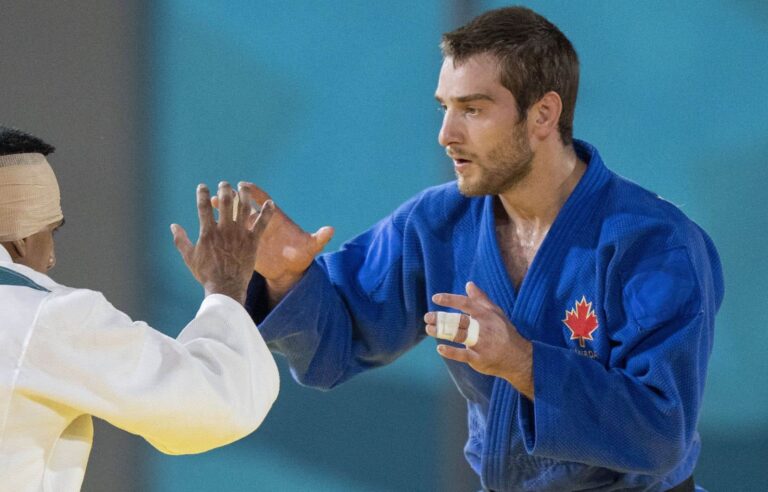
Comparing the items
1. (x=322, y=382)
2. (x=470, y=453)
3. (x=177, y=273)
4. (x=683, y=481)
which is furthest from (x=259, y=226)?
(x=177, y=273)

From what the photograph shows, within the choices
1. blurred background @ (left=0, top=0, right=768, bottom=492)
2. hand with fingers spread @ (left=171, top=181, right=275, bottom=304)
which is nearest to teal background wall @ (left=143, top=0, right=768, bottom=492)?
blurred background @ (left=0, top=0, right=768, bottom=492)

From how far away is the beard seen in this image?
251 cm

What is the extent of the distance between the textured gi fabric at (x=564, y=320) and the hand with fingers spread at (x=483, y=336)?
0.23 feet

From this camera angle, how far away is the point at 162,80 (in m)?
3.54

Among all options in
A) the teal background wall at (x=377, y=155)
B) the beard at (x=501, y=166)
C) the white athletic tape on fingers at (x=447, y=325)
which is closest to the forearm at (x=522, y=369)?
the white athletic tape on fingers at (x=447, y=325)

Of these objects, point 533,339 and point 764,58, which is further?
point 764,58

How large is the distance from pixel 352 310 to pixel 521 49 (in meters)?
0.71

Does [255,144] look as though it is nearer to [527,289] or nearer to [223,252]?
[527,289]

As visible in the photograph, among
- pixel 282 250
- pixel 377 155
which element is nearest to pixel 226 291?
pixel 282 250

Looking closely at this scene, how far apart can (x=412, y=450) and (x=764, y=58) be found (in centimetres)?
152

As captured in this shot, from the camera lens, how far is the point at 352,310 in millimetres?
2695

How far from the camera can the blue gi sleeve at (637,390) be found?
7.34 ft

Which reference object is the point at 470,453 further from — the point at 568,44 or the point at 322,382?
the point at 568,44

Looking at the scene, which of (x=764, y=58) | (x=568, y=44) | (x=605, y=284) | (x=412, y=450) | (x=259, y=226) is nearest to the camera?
(x=259, y=226)
